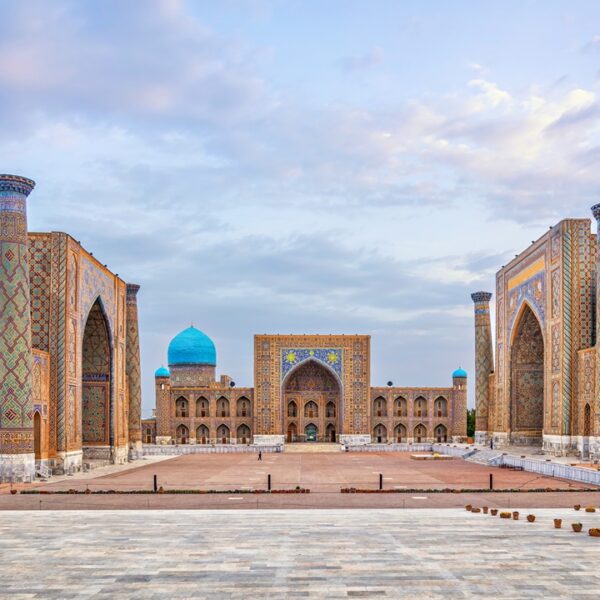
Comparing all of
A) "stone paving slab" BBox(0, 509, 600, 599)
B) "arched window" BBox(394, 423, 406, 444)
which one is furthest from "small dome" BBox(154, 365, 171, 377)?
"stone paving slab" BBox(0, 509, 600, 599)

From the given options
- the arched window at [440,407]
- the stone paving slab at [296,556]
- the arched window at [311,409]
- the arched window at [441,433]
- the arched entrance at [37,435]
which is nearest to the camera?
the stone paving slab at [296,556]

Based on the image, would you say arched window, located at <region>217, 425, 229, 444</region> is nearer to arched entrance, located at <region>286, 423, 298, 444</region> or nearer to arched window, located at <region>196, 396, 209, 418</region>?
arched window, located at <region>196, 396, 209, 418</region>

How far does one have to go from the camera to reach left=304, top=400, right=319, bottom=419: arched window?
5978 centimetres

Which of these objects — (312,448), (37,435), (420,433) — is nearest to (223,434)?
(312,448)

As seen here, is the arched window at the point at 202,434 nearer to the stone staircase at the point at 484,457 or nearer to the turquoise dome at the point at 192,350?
the turquoise dome at the point at 192,350

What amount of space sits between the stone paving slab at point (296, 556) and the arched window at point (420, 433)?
1757 inches

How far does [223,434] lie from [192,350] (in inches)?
388

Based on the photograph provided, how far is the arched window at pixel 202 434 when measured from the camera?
59.6m

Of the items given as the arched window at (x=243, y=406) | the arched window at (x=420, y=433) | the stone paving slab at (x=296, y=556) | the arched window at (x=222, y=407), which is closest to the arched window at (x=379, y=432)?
the arched window at (x=420, y=433)

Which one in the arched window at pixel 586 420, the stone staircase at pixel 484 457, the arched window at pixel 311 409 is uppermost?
the arched window at pixel 586 420

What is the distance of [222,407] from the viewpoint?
197 ft

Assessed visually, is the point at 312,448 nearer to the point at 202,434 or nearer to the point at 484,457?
the point at 202,434

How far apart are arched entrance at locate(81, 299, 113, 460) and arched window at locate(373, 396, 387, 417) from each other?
29.0m

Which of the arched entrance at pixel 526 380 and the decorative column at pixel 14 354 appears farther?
the arched entrance at pixel 526 380
